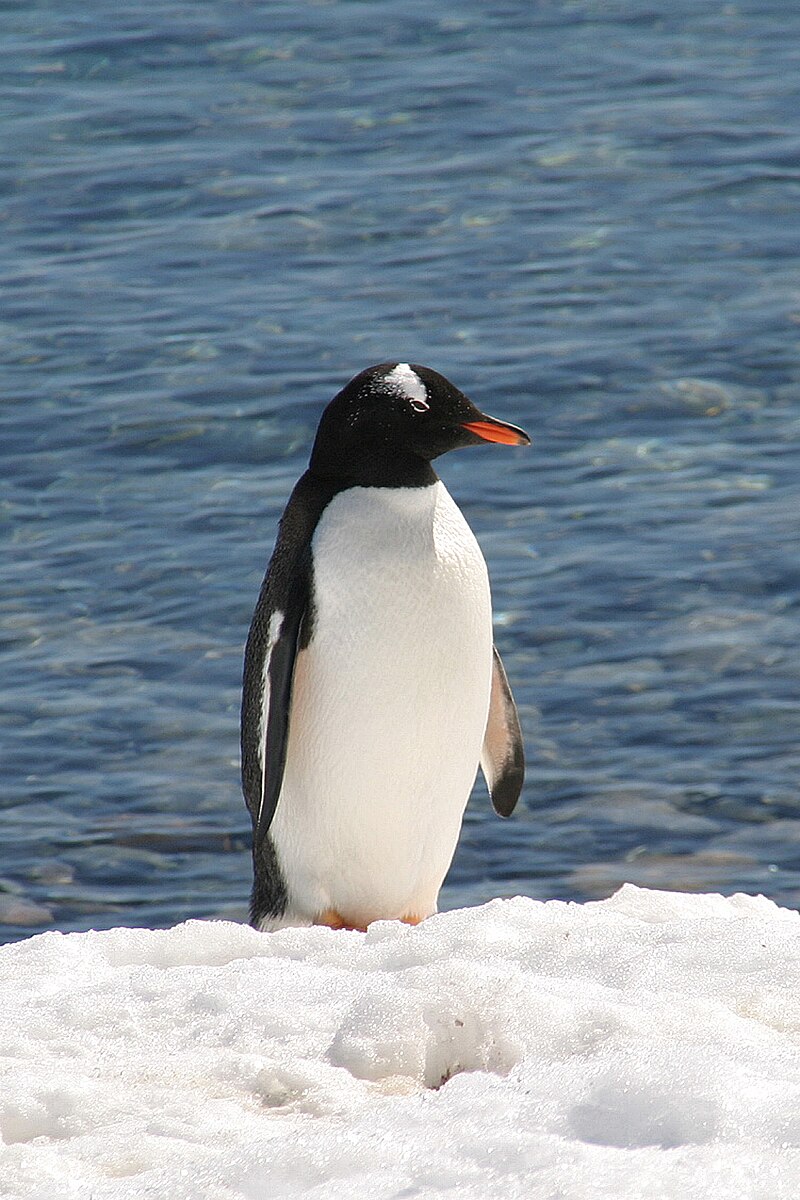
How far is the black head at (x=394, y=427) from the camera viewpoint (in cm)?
492

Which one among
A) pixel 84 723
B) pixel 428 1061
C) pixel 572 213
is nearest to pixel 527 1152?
pixel 428 1061

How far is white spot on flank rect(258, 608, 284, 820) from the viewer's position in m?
5.08

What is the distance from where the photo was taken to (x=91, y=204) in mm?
13094

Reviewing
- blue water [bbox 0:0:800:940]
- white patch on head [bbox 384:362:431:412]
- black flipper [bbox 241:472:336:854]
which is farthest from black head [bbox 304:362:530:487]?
blue water [bbox 0:0:800:940]

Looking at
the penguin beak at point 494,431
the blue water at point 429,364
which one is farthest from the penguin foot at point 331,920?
the blue water at point 429,364

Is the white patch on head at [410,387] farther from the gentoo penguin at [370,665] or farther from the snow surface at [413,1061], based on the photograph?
the snow surface at [413,1061]

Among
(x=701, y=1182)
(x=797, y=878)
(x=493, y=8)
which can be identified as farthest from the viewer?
(x=493, y=8)

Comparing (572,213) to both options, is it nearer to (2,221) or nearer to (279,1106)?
(2,221)

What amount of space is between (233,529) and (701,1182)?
6.84 meters

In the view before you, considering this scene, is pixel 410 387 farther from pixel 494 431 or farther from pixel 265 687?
pixel 265 687

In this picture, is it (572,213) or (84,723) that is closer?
(84,723)

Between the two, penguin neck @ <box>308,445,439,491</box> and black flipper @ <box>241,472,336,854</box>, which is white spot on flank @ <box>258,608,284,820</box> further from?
penguin neck @ <box>308,445,439,491</box>

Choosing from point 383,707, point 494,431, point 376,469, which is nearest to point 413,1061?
point 383,707

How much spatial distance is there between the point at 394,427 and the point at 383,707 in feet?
2.32
